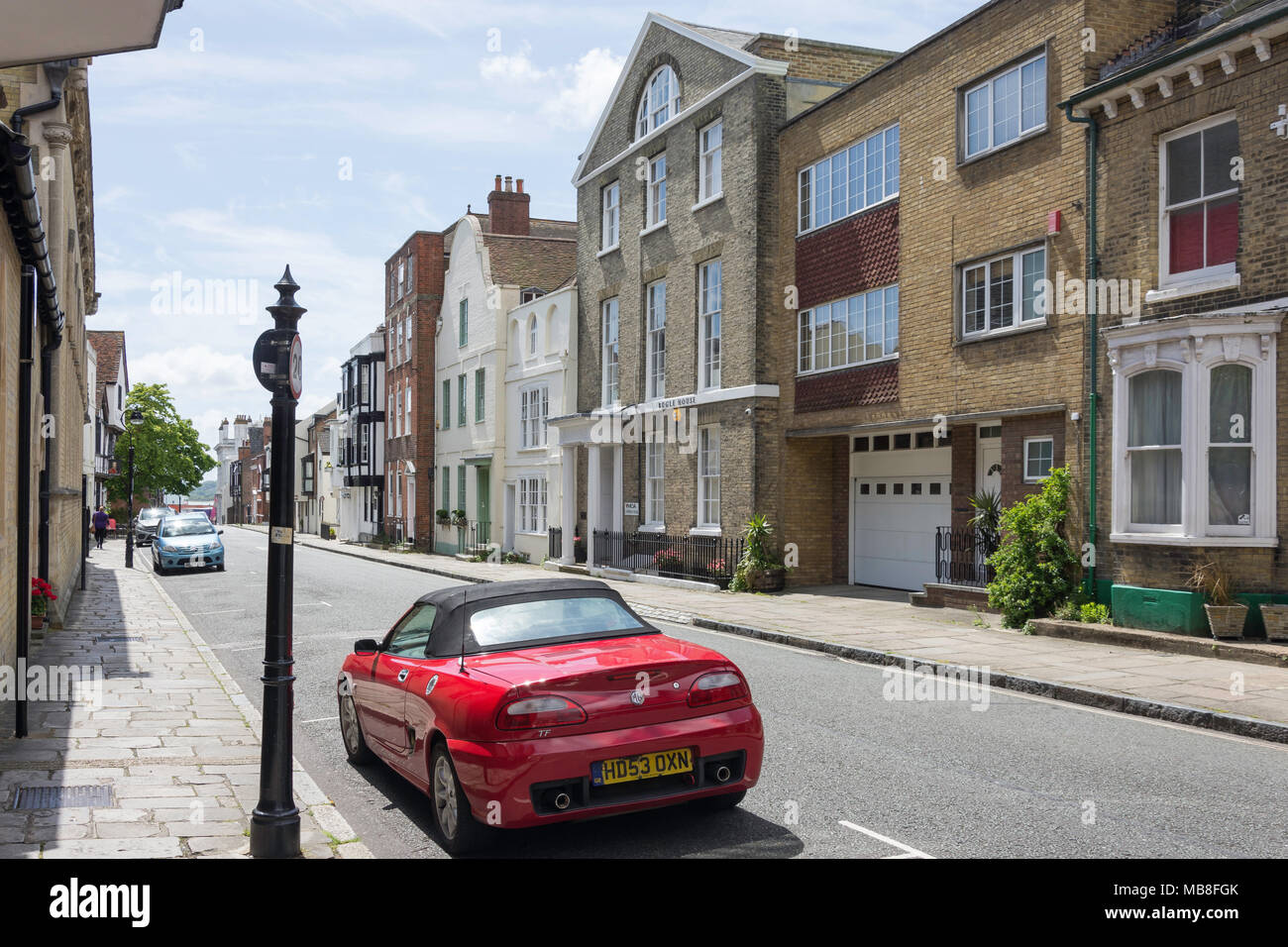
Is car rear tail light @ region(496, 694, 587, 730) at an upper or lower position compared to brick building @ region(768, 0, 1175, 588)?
lower

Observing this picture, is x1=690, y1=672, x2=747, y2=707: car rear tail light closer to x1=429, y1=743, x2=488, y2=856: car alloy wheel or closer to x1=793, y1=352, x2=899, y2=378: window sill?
x1=429, y1=743, x2=488, y2=856: car alloy wheel

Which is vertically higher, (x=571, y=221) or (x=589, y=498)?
(x=571, y=221)

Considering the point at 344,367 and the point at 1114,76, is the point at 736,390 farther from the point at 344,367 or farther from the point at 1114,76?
the point at 344,367

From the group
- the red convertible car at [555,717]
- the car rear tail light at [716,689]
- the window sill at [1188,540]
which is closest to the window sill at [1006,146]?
the window sill at [1188,540]

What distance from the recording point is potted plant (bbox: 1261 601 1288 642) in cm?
1173

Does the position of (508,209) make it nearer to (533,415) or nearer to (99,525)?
(533,415)

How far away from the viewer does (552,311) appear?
103 ft

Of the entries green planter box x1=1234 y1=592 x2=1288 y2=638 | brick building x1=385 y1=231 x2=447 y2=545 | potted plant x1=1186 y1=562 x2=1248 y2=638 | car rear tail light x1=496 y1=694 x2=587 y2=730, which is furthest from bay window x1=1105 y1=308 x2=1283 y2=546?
brick building x1=385 y1=231 x2=447 y2=545

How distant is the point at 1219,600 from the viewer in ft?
40.3

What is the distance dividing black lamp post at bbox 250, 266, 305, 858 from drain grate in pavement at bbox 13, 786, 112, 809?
135cm
